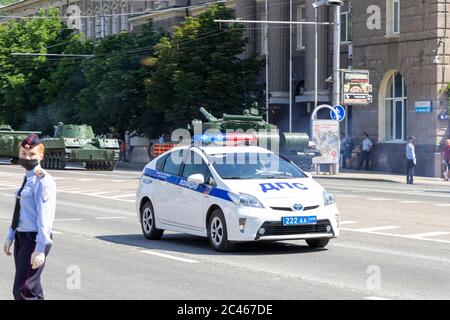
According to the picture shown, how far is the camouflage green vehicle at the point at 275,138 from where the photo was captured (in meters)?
37.4

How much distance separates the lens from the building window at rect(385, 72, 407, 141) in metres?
42.3

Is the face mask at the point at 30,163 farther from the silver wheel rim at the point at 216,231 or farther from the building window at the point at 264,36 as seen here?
the building window at the point at 264,36

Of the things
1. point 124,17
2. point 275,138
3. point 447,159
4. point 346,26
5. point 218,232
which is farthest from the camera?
point 124,17

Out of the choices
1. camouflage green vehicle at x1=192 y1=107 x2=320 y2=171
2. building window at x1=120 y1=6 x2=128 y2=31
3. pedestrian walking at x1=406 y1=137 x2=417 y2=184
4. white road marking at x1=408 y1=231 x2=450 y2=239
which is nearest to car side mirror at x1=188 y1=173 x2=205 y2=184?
white road marking at x1=408 y1=231 x2=450 y2=239

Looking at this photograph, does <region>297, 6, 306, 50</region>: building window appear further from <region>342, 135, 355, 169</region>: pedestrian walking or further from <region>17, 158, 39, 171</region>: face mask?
<region>17, 158, 39, 171</region>: face mask

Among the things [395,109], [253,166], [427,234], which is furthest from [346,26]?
[253,166]

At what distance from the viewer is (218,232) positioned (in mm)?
14062

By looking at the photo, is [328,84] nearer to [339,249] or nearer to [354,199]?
[354,199]

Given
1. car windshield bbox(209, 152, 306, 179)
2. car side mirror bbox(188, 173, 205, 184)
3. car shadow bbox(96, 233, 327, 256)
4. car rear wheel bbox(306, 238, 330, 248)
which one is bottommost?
car shadow bbox(96, 233, 327, 256)

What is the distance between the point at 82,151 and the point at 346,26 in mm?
13715

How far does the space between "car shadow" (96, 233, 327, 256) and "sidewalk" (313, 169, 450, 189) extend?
64.1 feet

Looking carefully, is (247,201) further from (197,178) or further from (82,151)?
(82,151)

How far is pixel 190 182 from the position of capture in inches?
581
